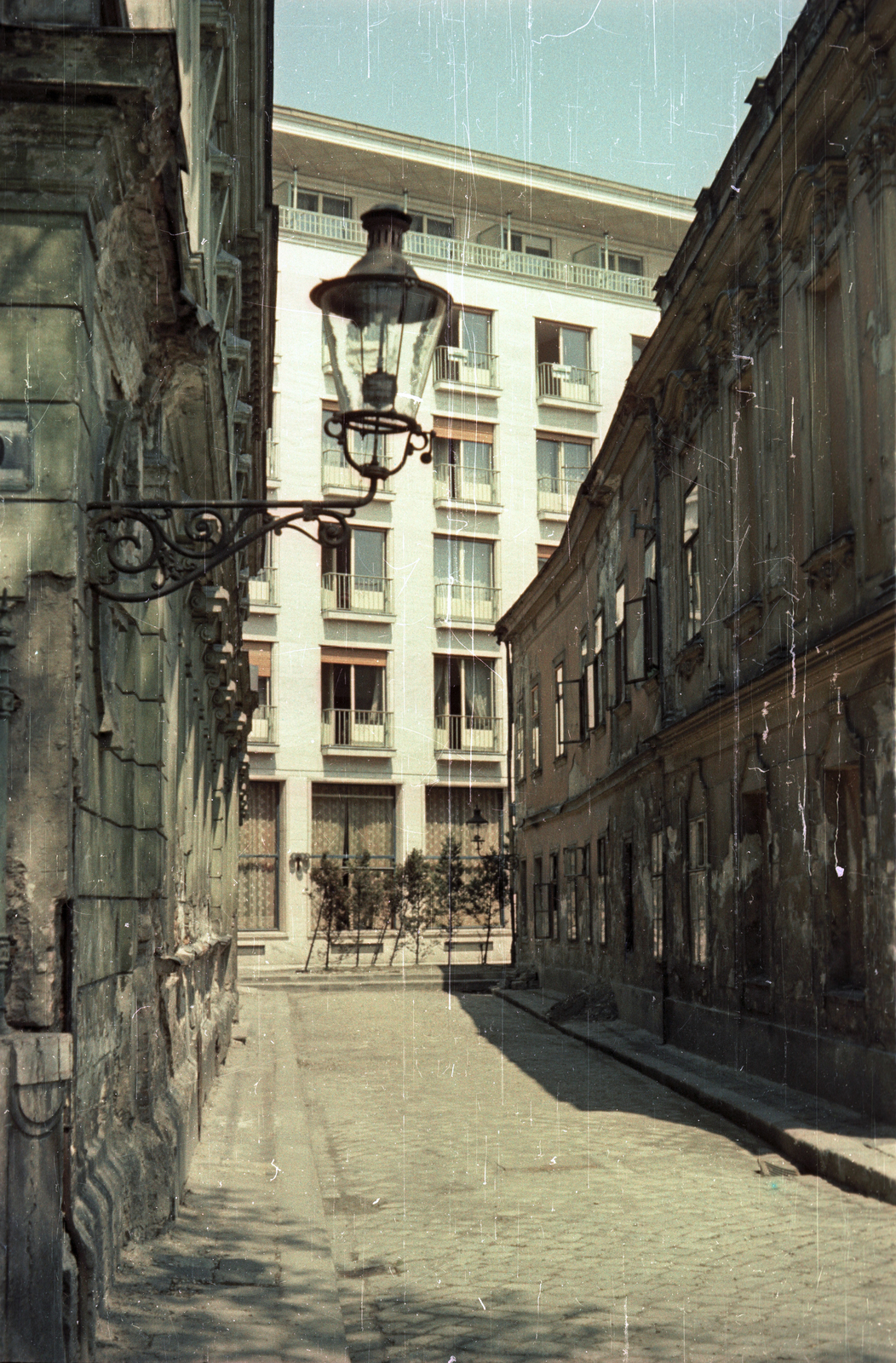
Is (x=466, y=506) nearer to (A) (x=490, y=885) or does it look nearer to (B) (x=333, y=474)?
(B) (x=333, y=474)

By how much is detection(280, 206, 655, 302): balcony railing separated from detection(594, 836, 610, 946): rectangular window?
22651mm

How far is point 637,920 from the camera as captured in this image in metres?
19.7

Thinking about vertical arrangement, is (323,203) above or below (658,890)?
above

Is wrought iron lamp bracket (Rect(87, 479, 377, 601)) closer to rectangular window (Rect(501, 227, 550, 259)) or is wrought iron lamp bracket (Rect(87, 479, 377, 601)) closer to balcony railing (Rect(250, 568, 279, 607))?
balcony railing (Rect(250, 568, 279, 607))

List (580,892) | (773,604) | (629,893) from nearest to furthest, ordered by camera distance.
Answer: (773,604)
(629,893)
(580,892)

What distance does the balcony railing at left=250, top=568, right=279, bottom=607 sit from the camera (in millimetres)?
37938

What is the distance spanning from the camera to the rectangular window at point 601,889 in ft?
73.8

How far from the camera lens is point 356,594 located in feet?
130

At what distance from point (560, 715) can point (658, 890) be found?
34.6 ft

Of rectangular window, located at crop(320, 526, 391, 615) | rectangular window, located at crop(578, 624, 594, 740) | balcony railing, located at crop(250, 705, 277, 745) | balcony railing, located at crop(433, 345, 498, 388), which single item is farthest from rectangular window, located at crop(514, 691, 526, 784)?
balcony railing, located at crop(433, 345, 498, 388)

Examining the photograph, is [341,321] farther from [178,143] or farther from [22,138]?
[22,138]

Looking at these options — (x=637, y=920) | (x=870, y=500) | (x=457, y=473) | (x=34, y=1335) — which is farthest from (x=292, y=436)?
(x=34, y=1335)

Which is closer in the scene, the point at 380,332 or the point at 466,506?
the point at 380,332

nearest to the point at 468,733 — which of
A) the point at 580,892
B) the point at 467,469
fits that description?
the point at 467,469
